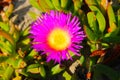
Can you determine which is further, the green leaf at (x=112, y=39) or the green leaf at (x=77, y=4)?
the green leaf at (x=77, y=4)

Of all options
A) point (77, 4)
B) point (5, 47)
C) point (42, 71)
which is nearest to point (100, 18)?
point (77, 4)

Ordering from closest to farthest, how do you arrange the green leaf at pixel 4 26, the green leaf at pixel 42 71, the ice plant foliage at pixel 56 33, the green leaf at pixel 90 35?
the ice plant foliage at pixel 56 33 → the green leaf at pixel 90 35 → the green leaf at pixel 42 71 → the green leaf at pixel 4 26

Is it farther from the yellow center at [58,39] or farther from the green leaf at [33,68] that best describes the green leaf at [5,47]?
the yellow center at [58,39]

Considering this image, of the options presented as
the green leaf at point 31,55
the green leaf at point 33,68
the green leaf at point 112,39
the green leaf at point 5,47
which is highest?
the green leaf at point 5,47

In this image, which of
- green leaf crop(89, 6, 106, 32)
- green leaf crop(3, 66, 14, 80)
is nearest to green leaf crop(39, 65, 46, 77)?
green leaf crop(3, 66, 14, 80)

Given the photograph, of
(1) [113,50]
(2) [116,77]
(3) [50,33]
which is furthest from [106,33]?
(3) [50,33]

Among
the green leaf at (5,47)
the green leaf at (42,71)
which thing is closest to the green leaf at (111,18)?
the green leaf at (42,71)

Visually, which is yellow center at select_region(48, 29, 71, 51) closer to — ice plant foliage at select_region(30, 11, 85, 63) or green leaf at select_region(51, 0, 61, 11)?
ice plant foliage at select_region(30, 11, 85, 63)

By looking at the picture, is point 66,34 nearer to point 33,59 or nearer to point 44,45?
point 44,45

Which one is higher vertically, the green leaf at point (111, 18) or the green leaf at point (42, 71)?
the green leaf at point (111, 18)
